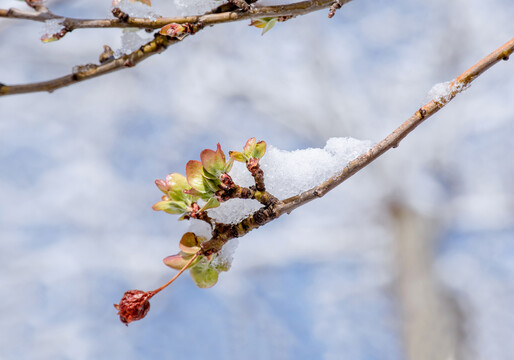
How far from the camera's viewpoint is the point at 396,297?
14.0 feet

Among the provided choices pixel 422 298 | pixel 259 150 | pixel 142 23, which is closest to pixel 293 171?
pixel 259 150

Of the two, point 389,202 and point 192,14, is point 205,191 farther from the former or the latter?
point 389,202

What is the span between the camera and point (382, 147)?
0.53 metres

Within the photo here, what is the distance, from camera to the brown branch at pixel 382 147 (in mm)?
522

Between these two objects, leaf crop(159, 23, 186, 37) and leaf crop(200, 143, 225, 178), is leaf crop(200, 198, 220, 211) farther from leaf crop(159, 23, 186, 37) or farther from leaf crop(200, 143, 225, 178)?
leaf crop(159, 23, 186, 37)

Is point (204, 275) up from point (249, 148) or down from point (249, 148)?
down

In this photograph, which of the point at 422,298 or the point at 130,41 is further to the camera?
the point at 422,298

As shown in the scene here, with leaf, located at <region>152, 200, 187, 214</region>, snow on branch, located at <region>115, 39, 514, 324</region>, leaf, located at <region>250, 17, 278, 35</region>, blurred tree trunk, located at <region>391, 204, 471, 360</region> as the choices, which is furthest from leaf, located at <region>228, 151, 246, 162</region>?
blurred tree trunk, located at <region>391, 204, 471, 360</region>

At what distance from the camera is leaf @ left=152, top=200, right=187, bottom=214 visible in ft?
1.92

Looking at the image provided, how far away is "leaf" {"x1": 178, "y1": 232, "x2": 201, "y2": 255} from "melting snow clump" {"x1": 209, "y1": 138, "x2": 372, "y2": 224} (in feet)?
0.13

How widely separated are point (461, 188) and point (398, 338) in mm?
1762

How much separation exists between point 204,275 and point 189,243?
57 millimetres

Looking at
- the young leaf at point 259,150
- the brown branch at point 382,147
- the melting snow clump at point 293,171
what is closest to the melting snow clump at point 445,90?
the brown branch at point 382,147

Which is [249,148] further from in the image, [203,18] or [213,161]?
[203,18]
